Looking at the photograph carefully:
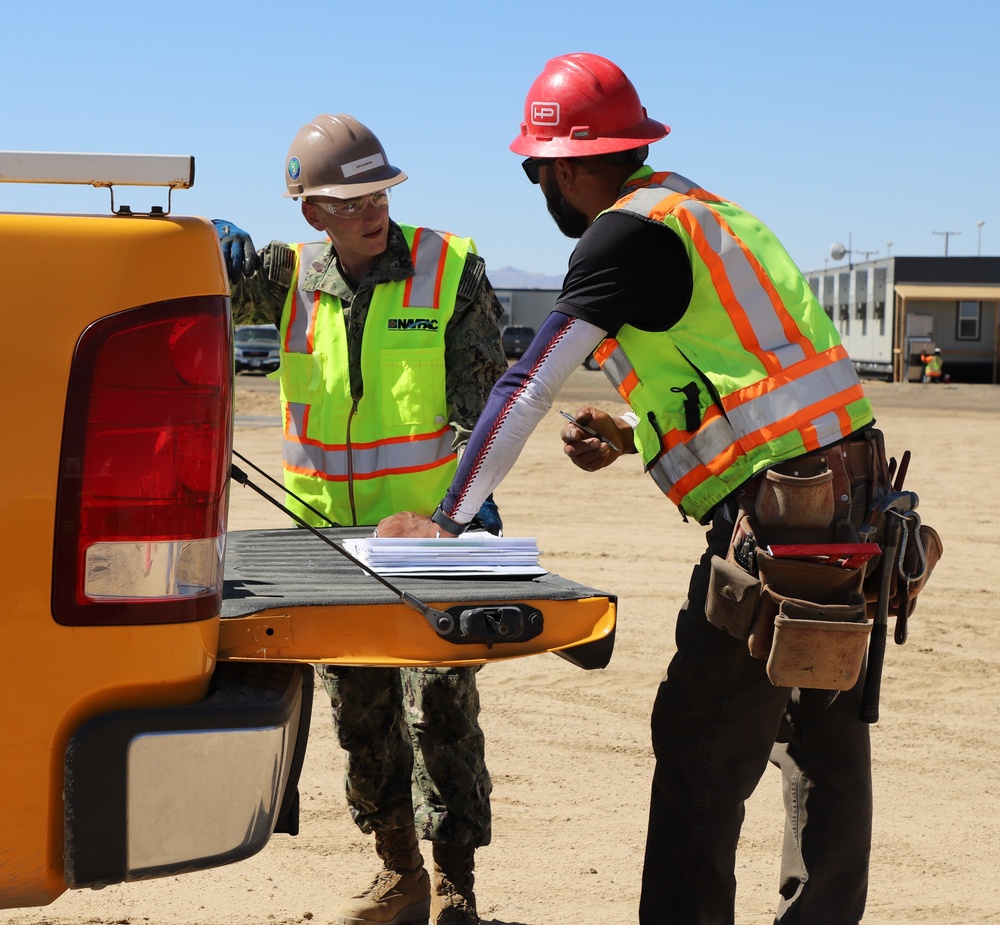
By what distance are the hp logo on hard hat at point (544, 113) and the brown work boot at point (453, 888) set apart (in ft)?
6.77

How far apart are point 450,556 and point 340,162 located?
1.60 meters

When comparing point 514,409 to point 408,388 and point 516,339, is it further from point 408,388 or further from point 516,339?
point 516,339

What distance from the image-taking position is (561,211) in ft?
11.2

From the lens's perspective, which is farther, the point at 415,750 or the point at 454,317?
the point at 454,317

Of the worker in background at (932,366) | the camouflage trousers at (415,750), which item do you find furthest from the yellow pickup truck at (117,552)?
the worker in background at (932,366)

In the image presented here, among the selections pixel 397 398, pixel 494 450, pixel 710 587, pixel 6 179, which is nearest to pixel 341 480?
pixel 397 398

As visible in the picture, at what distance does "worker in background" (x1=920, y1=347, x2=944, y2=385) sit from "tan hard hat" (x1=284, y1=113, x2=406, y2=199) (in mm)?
34094

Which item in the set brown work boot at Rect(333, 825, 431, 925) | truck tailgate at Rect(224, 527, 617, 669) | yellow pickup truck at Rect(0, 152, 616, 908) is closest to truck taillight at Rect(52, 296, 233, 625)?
yellow pickup truck at Rect(0, 152, 616, 908)

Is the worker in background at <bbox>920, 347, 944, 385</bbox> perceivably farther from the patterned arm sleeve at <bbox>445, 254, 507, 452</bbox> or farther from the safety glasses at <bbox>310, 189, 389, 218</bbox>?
the safety glasses at <bbox>310, 189, 389, 218</bbox>

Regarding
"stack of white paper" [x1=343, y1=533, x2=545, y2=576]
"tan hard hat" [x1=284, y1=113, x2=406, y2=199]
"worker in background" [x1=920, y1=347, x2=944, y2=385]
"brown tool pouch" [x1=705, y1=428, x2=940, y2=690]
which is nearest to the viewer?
"stack of white paper" [x1=343, y1=533, x2=545, y2=576]

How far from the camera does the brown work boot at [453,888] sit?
12.5 ft

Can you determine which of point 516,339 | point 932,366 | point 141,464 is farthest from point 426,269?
point 516,339

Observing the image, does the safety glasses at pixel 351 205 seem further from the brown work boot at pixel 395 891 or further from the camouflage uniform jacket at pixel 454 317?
the brown work boot at pixel 395 891

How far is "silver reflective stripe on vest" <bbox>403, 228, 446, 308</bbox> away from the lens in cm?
402
